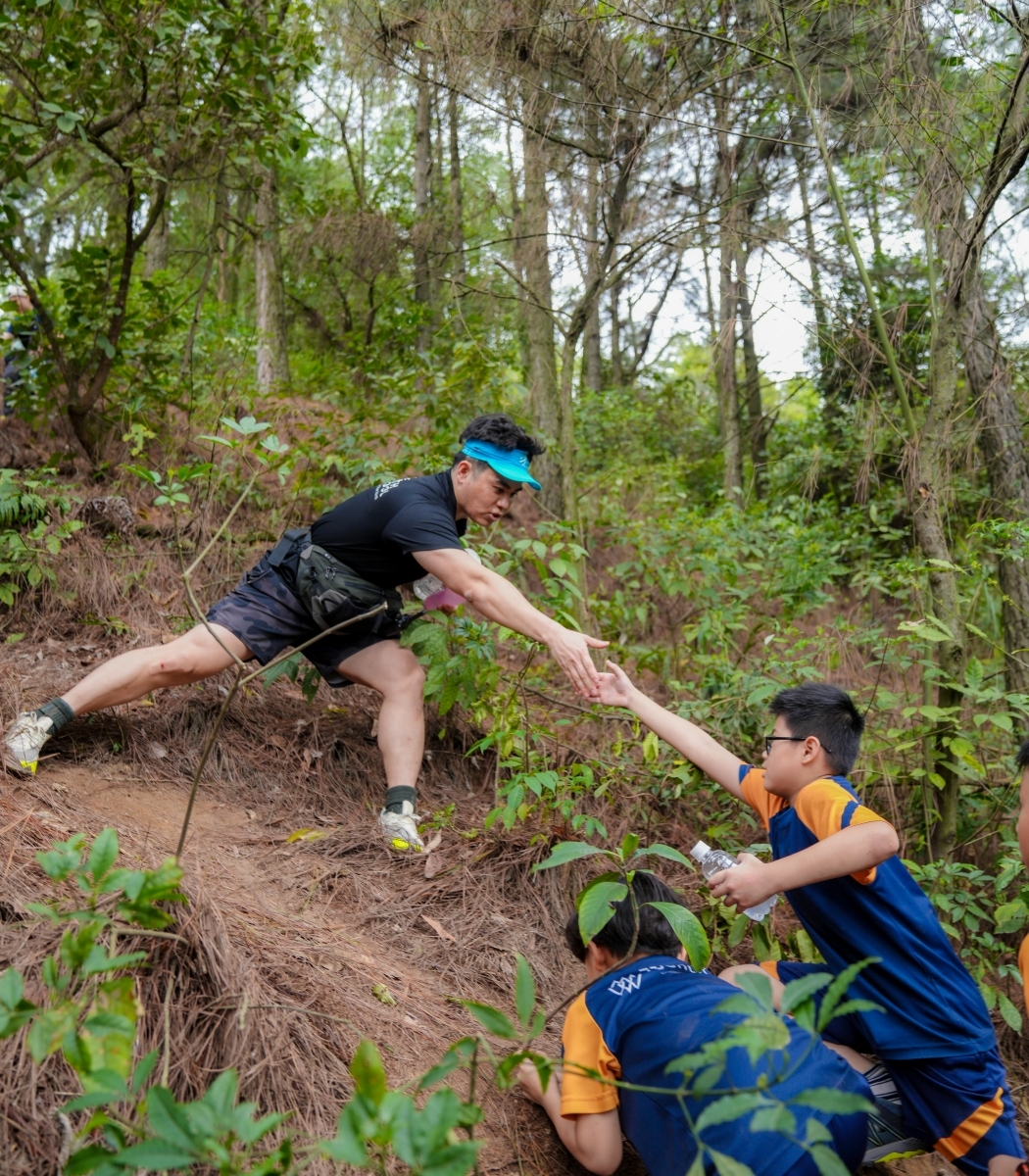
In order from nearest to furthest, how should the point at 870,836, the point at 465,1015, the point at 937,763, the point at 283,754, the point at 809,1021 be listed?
the point at 809,1021 < the point at 870,836 < the point at 465,1015 < the point at 937,763 < the point at 283,754

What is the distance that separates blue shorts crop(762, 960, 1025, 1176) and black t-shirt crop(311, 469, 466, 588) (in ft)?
6.35

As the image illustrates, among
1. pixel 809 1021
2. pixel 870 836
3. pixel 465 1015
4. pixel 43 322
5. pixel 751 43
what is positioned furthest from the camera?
pixel 43 322

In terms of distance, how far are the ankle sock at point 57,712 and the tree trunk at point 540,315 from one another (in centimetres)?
301

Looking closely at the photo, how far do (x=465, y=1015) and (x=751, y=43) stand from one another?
437 centimetres

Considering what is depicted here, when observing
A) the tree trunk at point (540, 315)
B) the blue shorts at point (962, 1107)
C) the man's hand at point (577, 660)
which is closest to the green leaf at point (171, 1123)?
the blue shorts at point (962, 1107)

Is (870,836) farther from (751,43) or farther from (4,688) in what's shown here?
(751,43)

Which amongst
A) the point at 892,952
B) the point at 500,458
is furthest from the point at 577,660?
the point at 892,952

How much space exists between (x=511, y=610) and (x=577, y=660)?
1.09 ft

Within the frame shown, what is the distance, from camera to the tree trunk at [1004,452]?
4.35 meters

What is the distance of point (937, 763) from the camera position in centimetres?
369

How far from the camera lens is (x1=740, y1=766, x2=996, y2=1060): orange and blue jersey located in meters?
2.39

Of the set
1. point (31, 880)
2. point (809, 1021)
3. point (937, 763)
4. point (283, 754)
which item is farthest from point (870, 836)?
point (283, 754)

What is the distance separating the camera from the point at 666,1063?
211 cm

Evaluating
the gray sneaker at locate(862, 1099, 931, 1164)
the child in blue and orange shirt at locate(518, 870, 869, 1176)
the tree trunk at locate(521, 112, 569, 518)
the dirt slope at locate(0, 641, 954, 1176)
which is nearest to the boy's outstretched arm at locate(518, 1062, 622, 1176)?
the child in blue and orange shirt at locate(518, 870, 869, 1176)
